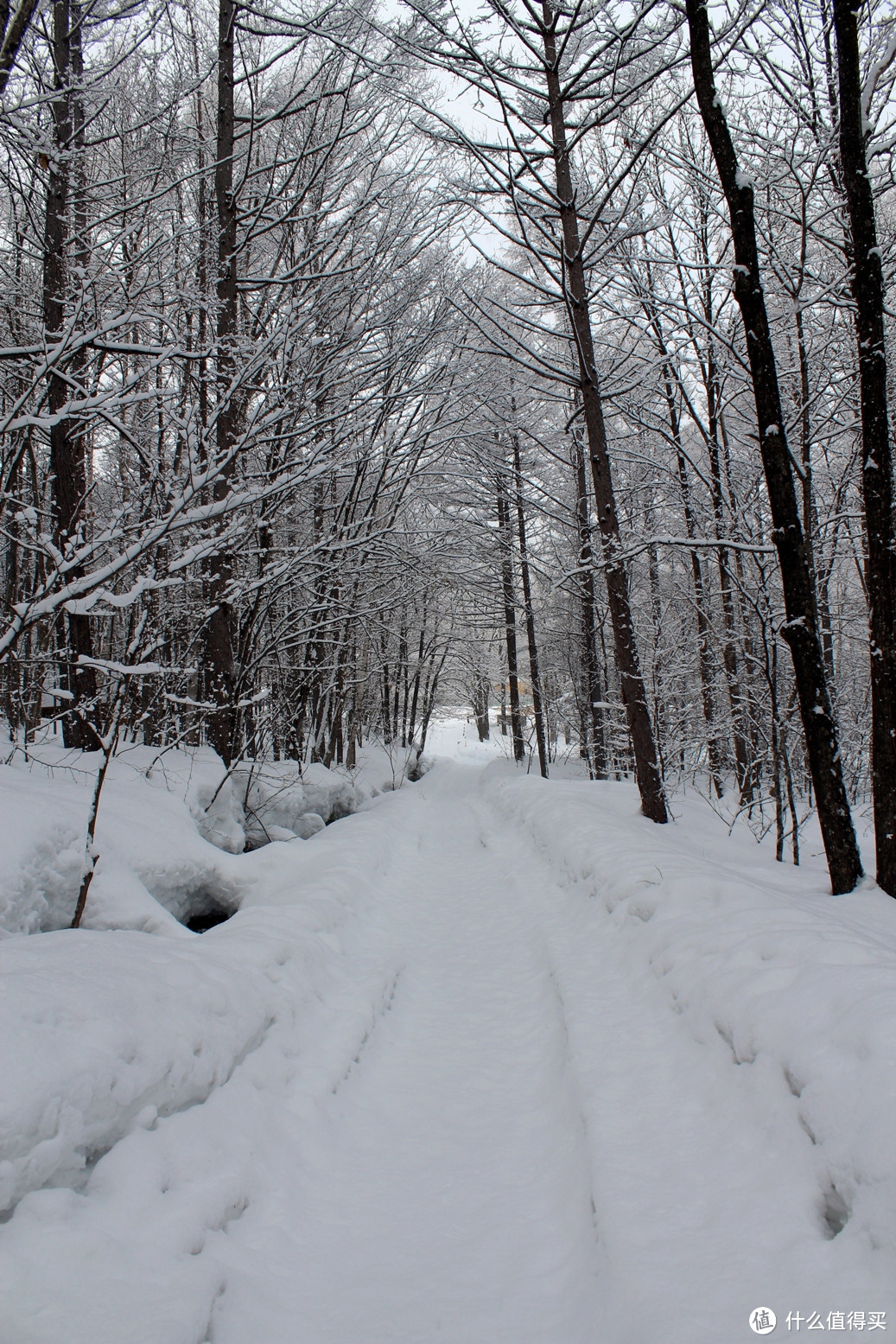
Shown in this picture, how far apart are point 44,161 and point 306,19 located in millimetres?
4160

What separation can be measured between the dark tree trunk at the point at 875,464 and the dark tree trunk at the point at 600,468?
2.84 m

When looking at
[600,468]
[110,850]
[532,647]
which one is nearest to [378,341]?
[600,468]

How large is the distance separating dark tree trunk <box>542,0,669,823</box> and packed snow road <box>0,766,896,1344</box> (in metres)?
3.58

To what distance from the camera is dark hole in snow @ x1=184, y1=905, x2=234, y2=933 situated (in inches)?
211

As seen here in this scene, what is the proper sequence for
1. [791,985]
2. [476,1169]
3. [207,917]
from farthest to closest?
[207,917] < [791,985] < [476,1169]

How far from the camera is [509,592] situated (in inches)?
753

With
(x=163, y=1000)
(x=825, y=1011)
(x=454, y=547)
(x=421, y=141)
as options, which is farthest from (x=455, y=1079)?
(x=421, y=141)

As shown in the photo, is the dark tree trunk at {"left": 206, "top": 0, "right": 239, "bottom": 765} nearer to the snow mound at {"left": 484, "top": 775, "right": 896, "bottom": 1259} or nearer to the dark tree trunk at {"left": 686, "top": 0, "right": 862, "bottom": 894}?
the snow mound at {"left": 484, "top": 775, "right": 896, "bottom": 1259}

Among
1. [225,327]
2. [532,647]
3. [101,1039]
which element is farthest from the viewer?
[532,647]

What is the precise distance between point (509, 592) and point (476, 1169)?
17.3 meters

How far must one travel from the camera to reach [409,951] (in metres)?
4.98

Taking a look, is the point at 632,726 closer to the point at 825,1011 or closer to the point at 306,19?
the point at 825,1011

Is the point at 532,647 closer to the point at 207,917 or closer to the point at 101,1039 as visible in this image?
the point at 207,917

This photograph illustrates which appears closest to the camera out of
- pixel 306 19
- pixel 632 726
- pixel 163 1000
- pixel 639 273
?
pixel 163 1000
